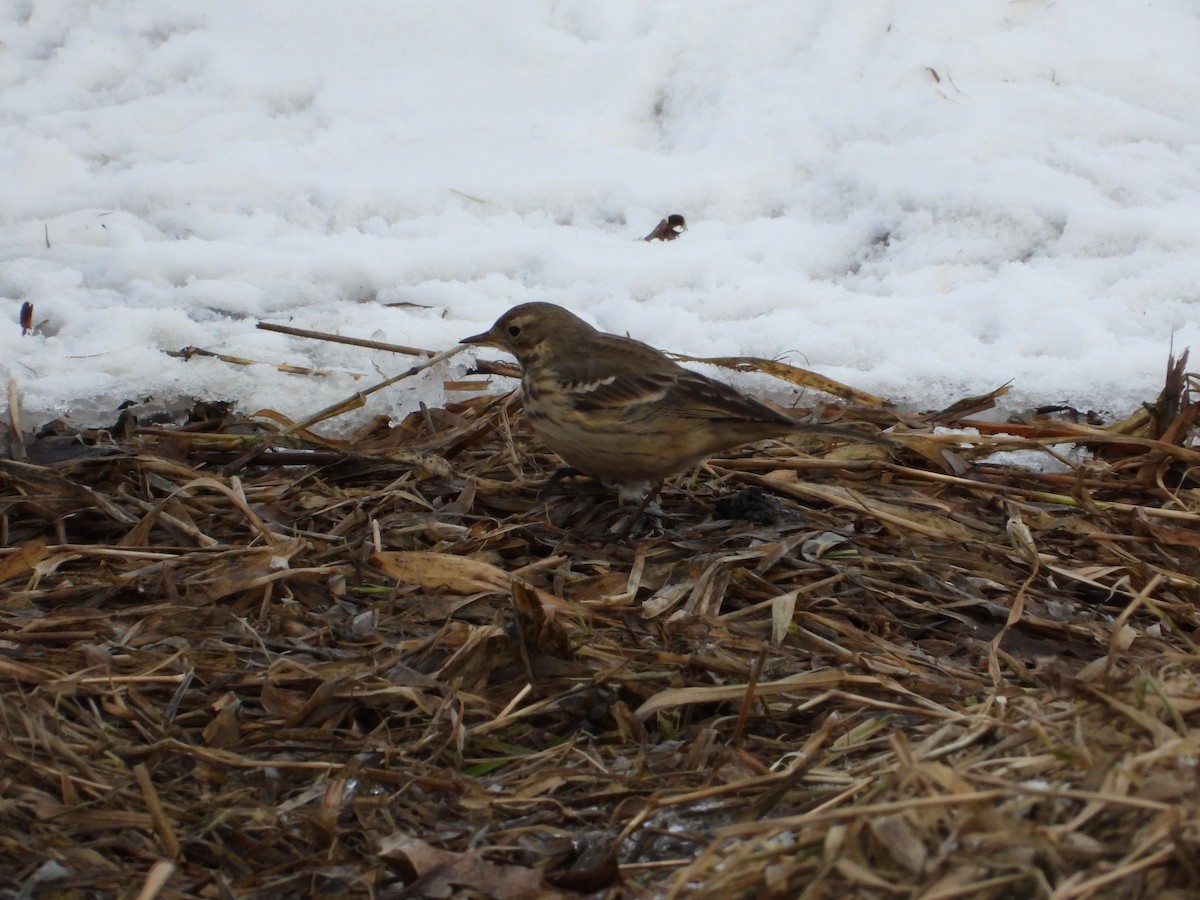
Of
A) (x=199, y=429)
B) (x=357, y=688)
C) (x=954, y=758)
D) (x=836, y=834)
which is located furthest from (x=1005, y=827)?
(x=199, y=429)

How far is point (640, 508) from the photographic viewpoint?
15.1ft

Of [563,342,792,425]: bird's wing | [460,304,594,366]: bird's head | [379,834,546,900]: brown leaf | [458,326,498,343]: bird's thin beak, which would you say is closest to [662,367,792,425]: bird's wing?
[563,342,792,425]: bird's wing

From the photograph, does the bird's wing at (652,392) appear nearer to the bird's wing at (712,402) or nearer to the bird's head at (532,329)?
the bird's wing at (712,402)

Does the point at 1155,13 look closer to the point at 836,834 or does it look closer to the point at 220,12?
the point at 220,12

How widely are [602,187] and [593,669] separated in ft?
15.3

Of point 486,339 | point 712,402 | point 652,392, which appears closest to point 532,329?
point 486,339

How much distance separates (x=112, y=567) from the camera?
397 cm

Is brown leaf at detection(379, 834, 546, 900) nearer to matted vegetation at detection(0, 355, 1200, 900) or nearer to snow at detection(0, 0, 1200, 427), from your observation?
matted vegetation at detection(0, 355, 1200, 900)

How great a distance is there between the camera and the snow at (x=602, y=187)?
611 cm

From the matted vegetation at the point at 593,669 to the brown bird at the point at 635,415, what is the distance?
0.63 feet

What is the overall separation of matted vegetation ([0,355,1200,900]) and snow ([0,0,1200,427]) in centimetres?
100

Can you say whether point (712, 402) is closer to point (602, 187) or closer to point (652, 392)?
point (652, 392)

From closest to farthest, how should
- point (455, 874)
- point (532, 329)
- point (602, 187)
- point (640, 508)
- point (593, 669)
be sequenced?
point (455, 874) < point (593, 669) < point (640, 508) < point (532, 329) < point (602, 187)

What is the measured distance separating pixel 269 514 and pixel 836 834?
265 cm
